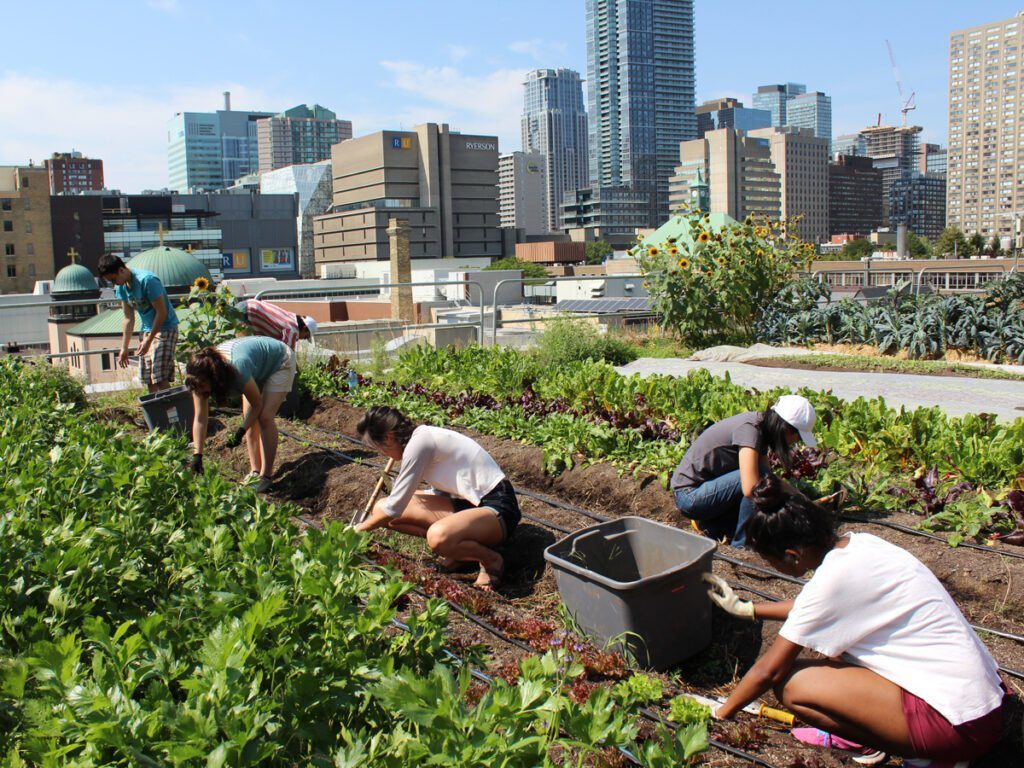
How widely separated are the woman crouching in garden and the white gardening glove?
360 centimetres

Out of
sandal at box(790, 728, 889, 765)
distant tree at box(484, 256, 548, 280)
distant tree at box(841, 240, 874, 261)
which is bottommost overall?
sandal at box(790, 728, 889, 765)

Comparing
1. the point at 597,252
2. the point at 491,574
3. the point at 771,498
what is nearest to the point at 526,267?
the point at 597,252

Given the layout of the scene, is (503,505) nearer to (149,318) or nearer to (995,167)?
(149,318)

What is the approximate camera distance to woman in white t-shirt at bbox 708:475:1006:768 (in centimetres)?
294

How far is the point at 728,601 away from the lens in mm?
3854

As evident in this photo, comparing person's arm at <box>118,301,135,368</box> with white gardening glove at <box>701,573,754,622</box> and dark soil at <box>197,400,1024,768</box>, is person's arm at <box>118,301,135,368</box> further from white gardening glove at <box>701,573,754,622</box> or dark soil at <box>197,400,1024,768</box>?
white gardening glove at <box>701,573,754,622</box>

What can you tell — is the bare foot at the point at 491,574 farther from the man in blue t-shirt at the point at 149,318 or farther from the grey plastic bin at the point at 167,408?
the man in blue t-shirt at the point at 149,318

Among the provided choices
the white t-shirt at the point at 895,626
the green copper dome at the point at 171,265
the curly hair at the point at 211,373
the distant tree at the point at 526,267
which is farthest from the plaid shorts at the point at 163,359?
the distant tree at the point at 526,267

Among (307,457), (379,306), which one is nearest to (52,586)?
(307,457)

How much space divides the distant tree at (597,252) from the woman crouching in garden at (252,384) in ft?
464

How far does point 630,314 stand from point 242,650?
14106 millimetres

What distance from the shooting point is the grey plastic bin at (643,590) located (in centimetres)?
381

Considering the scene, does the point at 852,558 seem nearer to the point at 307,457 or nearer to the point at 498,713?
the point at 498,713

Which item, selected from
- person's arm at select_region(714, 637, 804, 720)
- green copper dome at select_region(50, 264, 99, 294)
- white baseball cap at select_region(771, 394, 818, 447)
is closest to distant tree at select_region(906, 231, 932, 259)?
green copper dome at select_region(50, 264, 99, 294)
